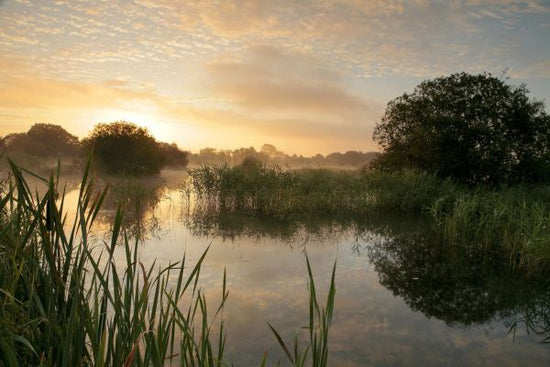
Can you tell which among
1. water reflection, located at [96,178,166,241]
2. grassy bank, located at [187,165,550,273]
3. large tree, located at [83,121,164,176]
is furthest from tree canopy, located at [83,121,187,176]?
grassy bank, located at [187,165,550,273]

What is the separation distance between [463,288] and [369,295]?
5.31ft

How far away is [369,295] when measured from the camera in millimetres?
6090

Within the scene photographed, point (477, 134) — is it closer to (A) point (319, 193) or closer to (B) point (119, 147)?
(A) point (319, 193)

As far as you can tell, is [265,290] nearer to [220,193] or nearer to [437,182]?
[220,193]

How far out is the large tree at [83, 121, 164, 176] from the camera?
2647cm

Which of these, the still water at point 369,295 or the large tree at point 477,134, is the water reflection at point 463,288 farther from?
the large tree at point 477,134

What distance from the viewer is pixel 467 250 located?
28.5 feet

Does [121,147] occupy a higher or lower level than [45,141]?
lower

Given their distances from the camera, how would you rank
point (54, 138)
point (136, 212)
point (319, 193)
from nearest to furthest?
point (136, 212) < point (319, 193) < point (54, 138)

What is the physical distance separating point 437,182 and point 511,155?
4.37 meters

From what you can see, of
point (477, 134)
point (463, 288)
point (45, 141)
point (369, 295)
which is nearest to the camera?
point (369, 295)

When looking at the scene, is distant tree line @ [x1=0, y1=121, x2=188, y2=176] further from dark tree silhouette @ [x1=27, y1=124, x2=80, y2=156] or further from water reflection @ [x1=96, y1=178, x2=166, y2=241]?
dark tree silhouette @ [x1=27, y1=124, x2=80, y2=156]

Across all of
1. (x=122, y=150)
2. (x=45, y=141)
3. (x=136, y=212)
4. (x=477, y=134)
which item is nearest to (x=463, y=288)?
(x=136, y=212)

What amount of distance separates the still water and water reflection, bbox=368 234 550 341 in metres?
0.02
